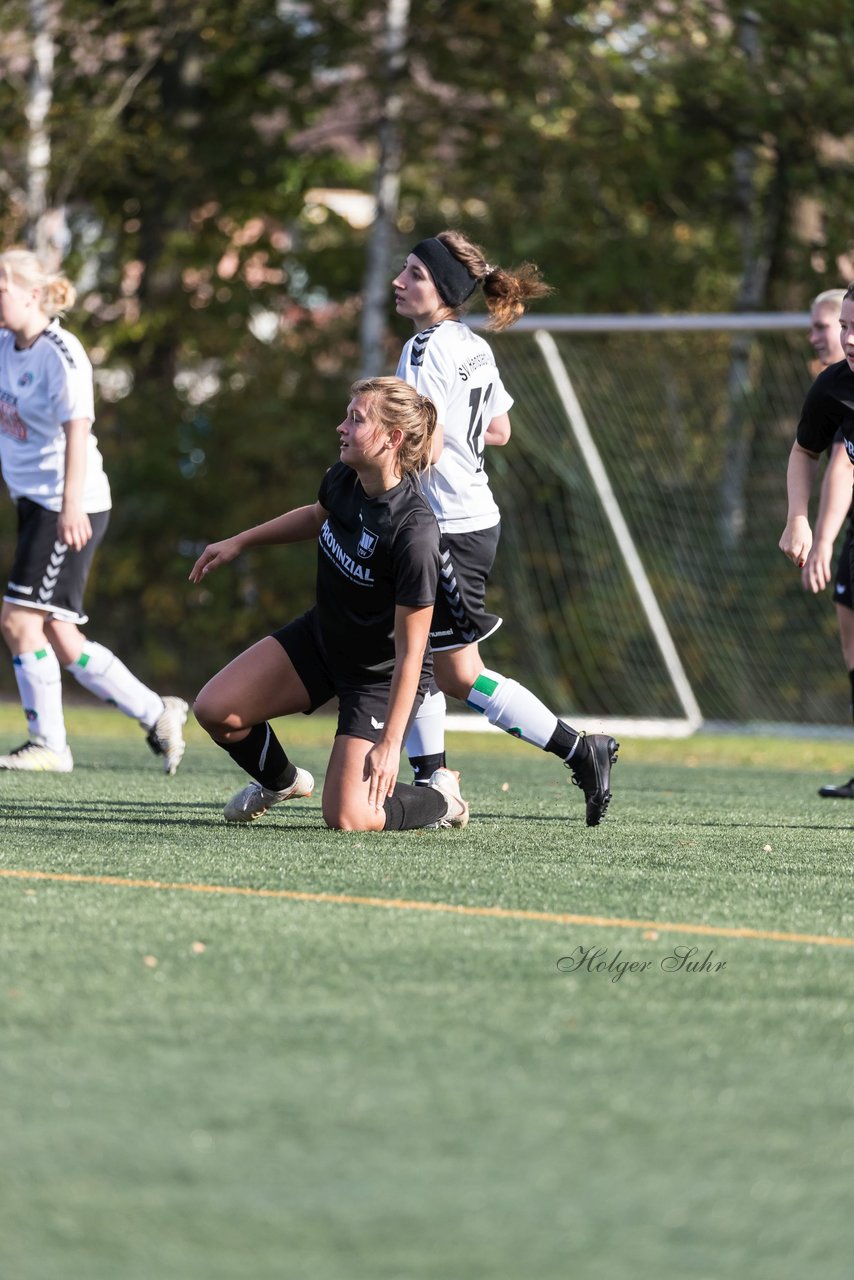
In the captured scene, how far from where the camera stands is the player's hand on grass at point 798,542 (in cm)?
561

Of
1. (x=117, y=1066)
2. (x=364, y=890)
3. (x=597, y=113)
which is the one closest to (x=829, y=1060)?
(x=117, y=1066)

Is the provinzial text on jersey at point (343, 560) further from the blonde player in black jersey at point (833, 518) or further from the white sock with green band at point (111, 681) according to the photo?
the white sock with green band at point (111, 681)

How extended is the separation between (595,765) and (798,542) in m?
0.92

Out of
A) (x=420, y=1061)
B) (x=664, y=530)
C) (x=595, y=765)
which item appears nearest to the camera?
(x=420, y=1061)

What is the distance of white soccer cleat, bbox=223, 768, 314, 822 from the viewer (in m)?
5.59

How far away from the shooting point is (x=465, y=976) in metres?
3.29

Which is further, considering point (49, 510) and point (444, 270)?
point (49, 510)

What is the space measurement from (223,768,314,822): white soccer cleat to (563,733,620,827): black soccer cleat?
82 centimetres

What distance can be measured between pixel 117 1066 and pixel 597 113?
12613 millimetres

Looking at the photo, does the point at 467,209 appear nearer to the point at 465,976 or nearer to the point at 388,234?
the point at 388,234

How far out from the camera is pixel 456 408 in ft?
18.5

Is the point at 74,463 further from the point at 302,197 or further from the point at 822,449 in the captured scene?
the point at 302,197

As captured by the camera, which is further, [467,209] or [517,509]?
[467,209]

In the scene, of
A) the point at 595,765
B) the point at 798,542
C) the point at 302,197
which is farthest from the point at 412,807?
the point at 302,197
